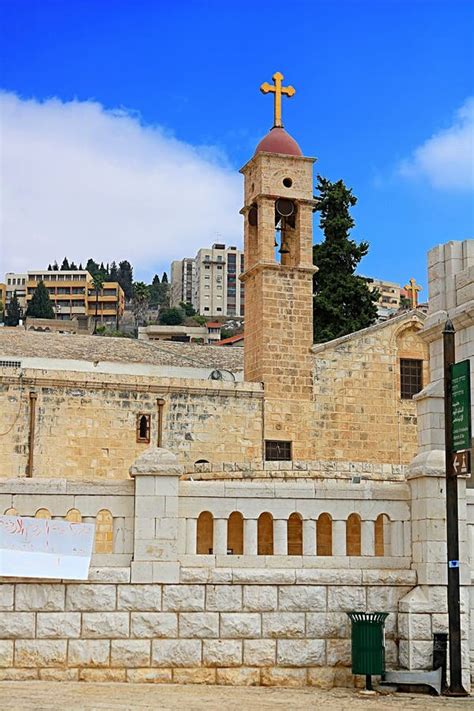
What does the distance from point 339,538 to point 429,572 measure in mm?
1027

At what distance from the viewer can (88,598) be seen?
1063 centimetres

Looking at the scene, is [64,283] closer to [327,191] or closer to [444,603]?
[327,191]

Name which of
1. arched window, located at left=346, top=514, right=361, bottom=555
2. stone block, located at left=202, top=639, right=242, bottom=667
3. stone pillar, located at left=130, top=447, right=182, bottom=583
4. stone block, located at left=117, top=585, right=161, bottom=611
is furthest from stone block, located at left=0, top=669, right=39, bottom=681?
arched window, located at left=346, top=514, right=361, bottom=555

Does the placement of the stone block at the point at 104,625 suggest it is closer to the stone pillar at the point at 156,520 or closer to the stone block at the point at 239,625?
the stone pillar at the point at 156,520

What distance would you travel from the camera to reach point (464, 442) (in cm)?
1083

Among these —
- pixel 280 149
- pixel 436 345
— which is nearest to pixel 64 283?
pixel 280 149

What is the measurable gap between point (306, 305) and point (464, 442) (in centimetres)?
1847

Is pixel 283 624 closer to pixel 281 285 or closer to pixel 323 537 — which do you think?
pixel 323 537

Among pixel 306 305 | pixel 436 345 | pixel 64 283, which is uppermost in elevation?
pixel 64 283

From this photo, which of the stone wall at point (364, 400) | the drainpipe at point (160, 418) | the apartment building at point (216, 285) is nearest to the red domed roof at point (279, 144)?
the stone wall at point (364, 400)

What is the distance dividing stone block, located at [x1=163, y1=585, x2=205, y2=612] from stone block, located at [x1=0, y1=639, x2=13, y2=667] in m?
1.62

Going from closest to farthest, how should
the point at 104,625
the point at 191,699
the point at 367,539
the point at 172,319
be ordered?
the point at 191,699
the point at 104,625
the point at 367,539
the point at 172,319

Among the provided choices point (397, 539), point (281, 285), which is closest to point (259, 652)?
point (397, 539)

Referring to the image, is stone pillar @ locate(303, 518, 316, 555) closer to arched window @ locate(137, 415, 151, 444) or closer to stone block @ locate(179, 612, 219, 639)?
stone block @ locate(179, 612, 219, 639)
